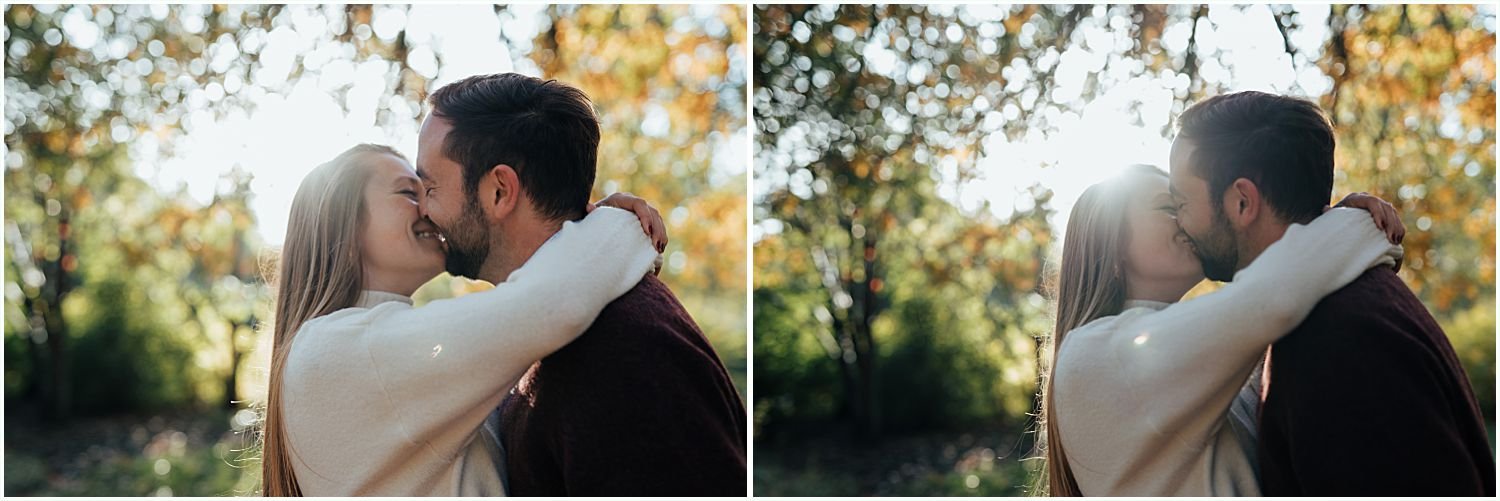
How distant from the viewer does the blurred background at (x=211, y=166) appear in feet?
10.2

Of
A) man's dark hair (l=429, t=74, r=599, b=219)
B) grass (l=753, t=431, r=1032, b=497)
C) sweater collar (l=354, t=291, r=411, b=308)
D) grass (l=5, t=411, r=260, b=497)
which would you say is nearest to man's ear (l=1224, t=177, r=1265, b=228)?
man's dark hair (l=429, t=74, r=599, b=219)

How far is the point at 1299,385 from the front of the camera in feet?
5.17

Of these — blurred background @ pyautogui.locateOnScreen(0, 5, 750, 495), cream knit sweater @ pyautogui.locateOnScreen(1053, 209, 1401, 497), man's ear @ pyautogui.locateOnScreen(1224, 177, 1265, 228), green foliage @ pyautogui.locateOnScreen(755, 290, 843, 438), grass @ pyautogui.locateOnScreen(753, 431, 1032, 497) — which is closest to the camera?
cream knit sweater @ pyautogui.locateOnScreen(1053, 209, 1401, 497)

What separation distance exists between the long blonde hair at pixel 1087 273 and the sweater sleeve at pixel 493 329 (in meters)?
0.78

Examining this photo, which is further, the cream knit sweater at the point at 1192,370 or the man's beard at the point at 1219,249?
the man's beard at the point at 1219,249

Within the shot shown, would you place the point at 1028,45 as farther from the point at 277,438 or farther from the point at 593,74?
the point at 277,438

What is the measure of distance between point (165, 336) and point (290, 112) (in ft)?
7.93

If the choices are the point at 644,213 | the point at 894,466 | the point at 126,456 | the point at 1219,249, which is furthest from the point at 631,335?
the point at 126,456

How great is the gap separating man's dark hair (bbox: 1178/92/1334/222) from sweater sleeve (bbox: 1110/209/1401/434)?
12 cm

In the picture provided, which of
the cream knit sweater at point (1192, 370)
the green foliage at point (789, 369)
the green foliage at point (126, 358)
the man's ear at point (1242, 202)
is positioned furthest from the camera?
the green foliage at point (126, 358)

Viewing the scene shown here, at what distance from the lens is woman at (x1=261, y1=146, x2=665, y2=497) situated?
1477mm

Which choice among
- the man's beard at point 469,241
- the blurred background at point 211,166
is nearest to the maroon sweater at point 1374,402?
the man's beard at point 469,241

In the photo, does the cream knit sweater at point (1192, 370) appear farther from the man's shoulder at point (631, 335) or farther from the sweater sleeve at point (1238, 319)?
the man's shoulder at point (631, 335)

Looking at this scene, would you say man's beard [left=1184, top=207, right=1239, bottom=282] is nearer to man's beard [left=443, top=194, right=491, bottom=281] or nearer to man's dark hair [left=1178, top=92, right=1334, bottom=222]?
man's dark hair [left=1178, top=92, right=1334, bottom=222]
